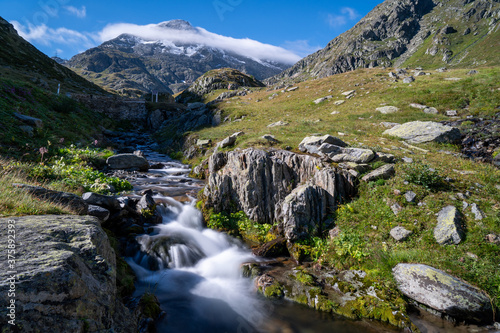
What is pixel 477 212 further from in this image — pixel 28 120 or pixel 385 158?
pixel 28 120

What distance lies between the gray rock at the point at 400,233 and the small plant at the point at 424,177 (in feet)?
10.1

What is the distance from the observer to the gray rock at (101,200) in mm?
11095

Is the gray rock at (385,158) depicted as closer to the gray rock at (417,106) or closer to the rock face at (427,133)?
the rock face at (427,133)

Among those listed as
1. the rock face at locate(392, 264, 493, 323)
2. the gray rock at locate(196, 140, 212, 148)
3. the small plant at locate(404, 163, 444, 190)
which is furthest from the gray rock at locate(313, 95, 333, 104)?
the rock face at locate(392, 264, 493, 323)

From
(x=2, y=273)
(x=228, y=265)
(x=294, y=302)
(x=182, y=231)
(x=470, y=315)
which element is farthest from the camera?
(x=182, y=231)

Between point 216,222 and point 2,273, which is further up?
point 2,273

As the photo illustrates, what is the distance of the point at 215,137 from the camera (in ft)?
92.1

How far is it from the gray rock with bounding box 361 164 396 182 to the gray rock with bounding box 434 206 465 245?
10.5 ft

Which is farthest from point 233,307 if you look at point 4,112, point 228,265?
point 4,112

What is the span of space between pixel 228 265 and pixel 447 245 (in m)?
9.27

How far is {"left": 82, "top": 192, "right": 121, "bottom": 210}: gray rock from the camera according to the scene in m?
11.1

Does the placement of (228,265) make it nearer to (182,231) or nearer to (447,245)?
(182,231)

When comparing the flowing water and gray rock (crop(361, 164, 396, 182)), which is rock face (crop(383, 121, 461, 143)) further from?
the flowing water

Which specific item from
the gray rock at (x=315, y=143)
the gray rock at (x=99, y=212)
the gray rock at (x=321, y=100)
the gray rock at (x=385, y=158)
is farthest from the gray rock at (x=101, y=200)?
the gray rock at (x=321, y=100)
